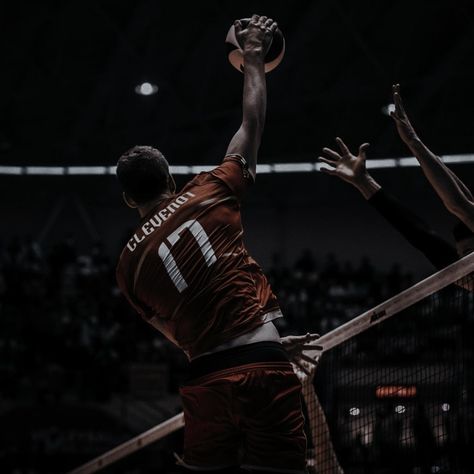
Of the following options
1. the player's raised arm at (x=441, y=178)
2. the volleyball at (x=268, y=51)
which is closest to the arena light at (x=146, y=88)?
the volleyball at (x=268, y=51)

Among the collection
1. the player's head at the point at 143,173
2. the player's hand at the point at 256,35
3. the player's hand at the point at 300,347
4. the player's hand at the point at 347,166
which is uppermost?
the player's hand at the point at 256,35

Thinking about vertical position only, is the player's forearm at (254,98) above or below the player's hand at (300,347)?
above

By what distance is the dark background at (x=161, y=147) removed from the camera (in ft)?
57.3

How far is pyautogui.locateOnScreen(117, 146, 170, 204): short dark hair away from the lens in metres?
3.46

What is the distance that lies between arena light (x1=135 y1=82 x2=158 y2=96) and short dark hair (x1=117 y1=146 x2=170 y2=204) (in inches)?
725

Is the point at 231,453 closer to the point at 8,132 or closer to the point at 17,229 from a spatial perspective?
the point at 8,132

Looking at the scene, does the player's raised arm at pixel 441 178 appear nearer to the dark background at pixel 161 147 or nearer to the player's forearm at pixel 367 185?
the player's forearm at pixel 367 185

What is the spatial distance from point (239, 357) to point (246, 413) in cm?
21

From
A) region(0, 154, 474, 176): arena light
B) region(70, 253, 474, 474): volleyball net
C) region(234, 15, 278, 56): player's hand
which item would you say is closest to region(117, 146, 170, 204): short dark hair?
region(234, 15, 278, 56): player's hand

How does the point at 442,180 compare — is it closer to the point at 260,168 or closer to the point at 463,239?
the point at 463,239

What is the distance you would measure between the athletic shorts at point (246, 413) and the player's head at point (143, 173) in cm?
72

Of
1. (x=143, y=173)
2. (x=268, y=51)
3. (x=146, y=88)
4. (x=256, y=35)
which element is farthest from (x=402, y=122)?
(x=146, y=88)

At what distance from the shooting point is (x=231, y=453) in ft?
10.7

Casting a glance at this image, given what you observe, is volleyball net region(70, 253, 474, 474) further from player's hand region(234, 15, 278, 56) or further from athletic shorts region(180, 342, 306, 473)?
player's hand region(234, 15, 278, 56)
